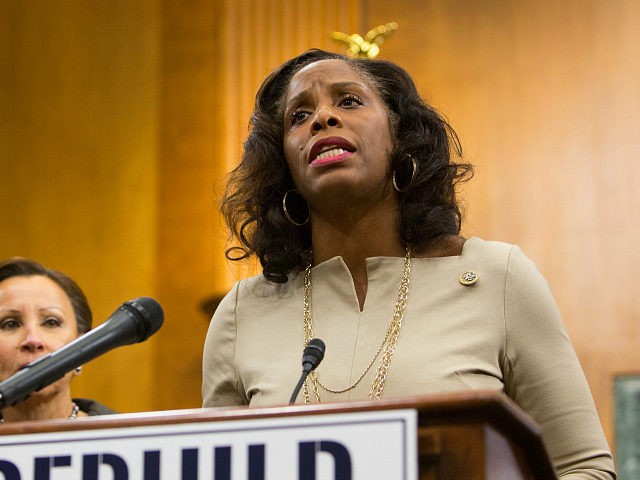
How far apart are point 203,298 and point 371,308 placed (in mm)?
3315

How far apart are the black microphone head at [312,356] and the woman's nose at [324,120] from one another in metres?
0.64

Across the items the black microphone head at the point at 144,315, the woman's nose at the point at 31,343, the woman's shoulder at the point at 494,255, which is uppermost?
the woman's shoulder at the point at 494,255

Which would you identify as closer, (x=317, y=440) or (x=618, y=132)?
(x=317, y=440)

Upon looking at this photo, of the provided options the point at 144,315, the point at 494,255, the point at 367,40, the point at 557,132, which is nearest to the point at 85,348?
the point at 144,315

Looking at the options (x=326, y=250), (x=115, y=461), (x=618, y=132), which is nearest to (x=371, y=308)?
(x=326, y=250)

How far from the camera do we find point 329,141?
231cm

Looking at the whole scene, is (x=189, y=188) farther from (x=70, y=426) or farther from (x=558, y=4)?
(x=70, y=426)

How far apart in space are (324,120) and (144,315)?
2.40 feet

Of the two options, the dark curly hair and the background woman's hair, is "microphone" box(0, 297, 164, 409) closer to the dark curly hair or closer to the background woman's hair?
the dark curly hair

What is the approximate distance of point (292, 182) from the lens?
8.46 ft

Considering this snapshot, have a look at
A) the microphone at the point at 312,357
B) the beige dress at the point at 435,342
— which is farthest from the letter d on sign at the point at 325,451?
the beige dress at the point at 435,342

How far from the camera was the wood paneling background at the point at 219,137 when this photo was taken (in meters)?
5.14

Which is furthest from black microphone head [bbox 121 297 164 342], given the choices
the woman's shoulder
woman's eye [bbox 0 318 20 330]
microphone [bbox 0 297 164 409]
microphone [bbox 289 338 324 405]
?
woman's eye [bbox 0 318 20 330]

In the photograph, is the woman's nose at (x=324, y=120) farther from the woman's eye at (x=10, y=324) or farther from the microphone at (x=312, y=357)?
the woman's eye at (x=10, y=324)
